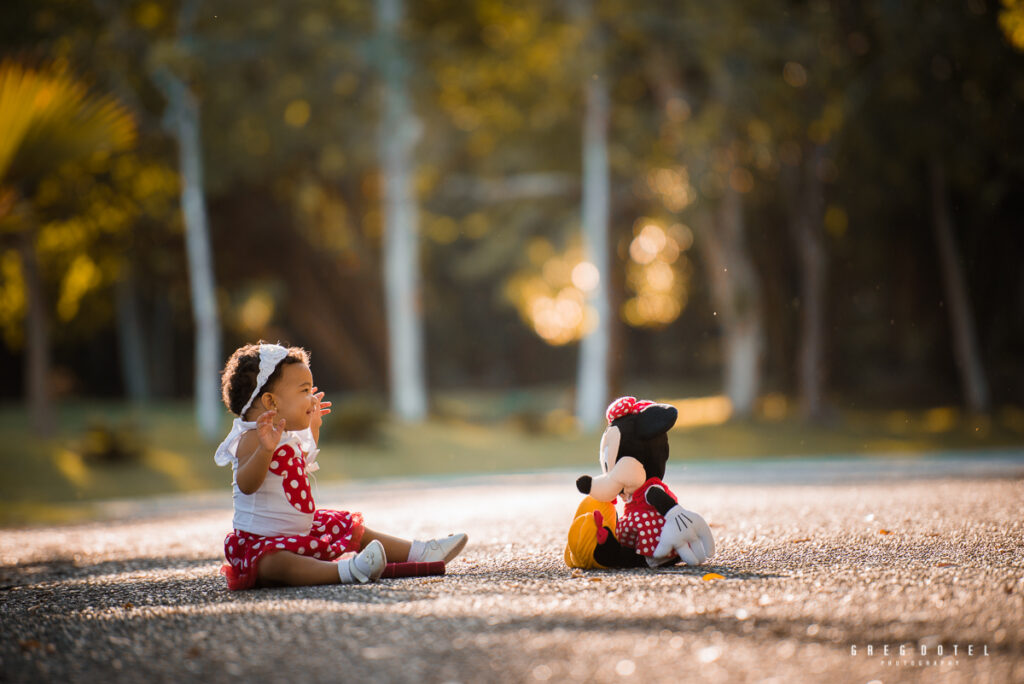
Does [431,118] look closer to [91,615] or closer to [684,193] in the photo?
[684,193]

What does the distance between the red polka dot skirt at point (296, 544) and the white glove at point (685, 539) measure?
4.96ft

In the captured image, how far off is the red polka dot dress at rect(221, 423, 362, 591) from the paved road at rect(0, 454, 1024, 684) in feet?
0.68

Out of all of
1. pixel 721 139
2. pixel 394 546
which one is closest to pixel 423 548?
pixel 394 546

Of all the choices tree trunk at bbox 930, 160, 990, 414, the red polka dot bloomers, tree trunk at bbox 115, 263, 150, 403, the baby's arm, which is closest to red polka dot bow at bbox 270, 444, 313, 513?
the red polka dot bloomers

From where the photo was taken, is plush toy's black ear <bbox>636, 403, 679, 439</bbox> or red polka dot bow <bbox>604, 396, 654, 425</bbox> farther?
red polka dot bow <bbox>604, 396, 654, 425</bbox>

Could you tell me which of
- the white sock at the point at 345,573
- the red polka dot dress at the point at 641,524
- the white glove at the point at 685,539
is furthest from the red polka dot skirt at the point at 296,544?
the white glove at the point at 685,539

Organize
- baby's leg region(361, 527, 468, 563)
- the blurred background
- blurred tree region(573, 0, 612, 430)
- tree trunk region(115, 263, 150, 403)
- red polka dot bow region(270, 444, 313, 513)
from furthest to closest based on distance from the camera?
1. tree trunk region(115, 263, 150, 403)
2. blurred tree region(573, 0, 612, 430)
3. the blurred background
4. baby's leg region(361, 527, 468, 563)
5. red polka dot bow region(270, 444, 313, 513)

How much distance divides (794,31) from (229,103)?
33.4ft

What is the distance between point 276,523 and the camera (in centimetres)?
458

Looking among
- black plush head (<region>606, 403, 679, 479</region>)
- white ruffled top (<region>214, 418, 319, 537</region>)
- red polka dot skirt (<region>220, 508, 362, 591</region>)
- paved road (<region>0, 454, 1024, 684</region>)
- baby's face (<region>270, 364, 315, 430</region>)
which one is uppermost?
baby's face (<region>270, 364, 315, 430</region>)

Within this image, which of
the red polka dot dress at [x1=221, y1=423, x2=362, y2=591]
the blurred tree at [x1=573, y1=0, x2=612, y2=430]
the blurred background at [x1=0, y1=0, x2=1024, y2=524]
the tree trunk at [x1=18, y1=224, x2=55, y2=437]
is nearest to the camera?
the red polka dot dress at [x1=221, y1=423, x2=362, y2=591]

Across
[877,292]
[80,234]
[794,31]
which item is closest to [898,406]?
[877,292]

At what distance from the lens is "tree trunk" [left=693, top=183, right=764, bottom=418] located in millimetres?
19688

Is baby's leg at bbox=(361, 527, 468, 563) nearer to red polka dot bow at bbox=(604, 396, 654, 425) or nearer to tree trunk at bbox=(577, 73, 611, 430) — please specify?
red polka dot bow at bbox=(604, 396, 654, 425)
